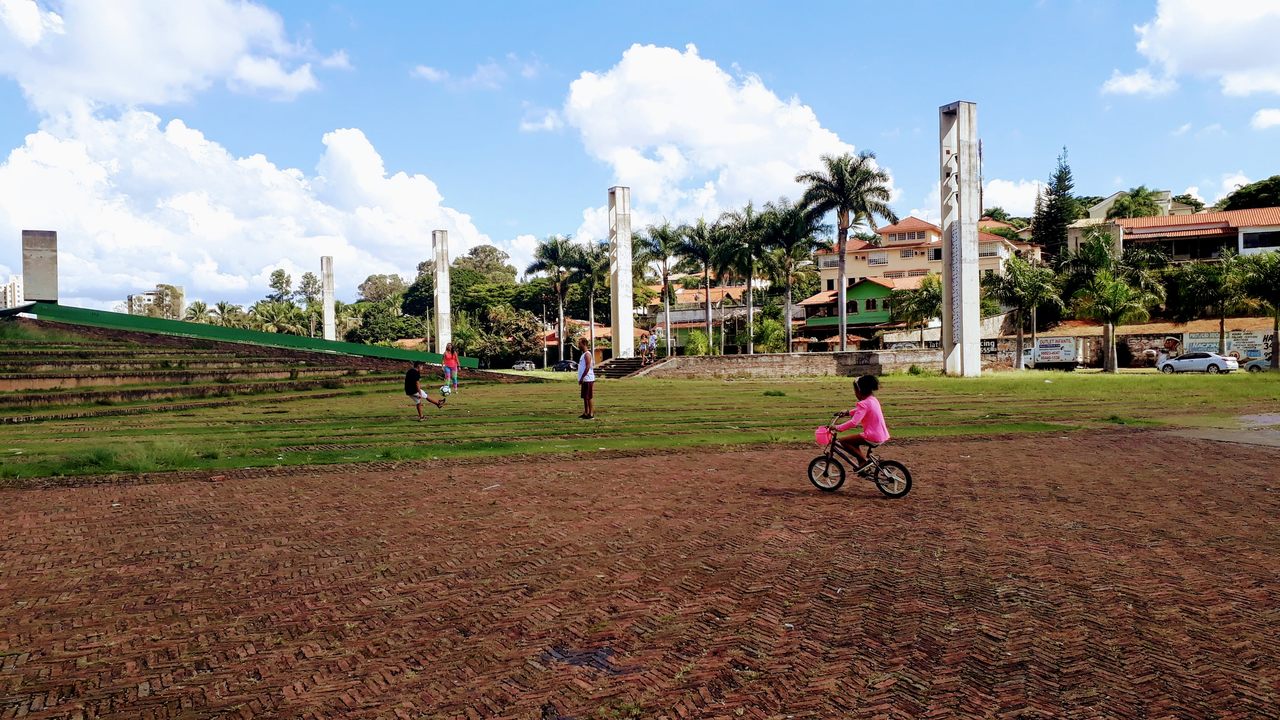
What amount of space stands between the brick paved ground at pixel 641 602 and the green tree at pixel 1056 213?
3181 inches

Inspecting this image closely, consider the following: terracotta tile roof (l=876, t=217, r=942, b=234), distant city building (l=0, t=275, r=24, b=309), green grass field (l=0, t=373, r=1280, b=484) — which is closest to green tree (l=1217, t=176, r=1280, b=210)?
terracotta tile roof (l=876, t=217, r=942, b=234)

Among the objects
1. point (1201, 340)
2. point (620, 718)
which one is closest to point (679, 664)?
point (620, 718)

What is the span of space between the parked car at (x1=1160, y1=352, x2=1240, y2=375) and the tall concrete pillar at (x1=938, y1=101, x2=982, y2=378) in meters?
10.3

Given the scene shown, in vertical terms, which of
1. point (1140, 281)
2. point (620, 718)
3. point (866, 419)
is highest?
point (1140, 281)

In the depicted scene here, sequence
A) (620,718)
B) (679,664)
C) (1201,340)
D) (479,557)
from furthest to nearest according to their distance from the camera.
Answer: (1201,340), (479,557), (679,664), (620,718)

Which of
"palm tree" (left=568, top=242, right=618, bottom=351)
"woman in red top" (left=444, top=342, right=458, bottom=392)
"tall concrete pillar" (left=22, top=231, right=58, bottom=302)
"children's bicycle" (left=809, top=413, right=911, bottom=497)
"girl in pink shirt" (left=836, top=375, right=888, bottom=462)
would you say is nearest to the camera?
"girl in pink shirt" (left=836, top=375, right=888, bottom=462)

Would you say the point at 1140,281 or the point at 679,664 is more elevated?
the point at 1140,281

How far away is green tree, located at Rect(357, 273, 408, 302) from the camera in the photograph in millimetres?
131875

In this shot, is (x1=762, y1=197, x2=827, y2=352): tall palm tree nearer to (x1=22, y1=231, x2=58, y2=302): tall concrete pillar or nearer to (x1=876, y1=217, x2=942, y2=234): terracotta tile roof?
(x1=876, y1=217, x2=942, y2=234): terracotta tile roof

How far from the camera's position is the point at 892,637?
4941 mm

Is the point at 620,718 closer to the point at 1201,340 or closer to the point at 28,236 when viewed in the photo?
the point at 28,236

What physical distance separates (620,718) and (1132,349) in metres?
57.4

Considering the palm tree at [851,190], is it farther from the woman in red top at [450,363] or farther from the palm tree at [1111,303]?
the woman in red top at [450,363]

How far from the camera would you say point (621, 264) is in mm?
54844
